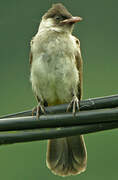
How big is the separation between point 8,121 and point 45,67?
1.83 m

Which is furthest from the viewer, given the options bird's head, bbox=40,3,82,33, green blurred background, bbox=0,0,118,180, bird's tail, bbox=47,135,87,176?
green blurred background, bbox=0,0,118,180

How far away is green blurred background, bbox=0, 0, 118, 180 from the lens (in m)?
10.6

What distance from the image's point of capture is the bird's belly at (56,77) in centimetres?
631

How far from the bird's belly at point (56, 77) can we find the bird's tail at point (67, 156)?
1.54 feet

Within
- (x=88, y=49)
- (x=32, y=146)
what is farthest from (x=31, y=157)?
(x=88, y=49)

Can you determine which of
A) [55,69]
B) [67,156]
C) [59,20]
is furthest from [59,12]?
[67,156]

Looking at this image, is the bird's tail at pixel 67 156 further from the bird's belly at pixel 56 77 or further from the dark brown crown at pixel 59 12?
the dark brown crown at pixel 59 12

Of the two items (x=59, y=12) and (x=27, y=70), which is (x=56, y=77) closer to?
(x=59, y=12)

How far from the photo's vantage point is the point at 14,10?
14.5 m

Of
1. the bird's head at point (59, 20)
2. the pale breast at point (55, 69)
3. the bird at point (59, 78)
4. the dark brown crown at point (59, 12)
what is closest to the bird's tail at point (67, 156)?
the bird at point (59, 78)

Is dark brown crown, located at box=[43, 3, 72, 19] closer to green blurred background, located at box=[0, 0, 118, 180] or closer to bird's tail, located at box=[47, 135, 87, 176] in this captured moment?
bird's tail, located at box=[47, 135, 87, 176]

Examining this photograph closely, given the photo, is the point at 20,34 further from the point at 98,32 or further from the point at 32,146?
the point at 32,146

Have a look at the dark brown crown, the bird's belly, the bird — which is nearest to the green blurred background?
the dark brown crown

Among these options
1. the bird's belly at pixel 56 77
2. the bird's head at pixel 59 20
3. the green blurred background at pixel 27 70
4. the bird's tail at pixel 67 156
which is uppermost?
the bird's head at pixel 59 20
